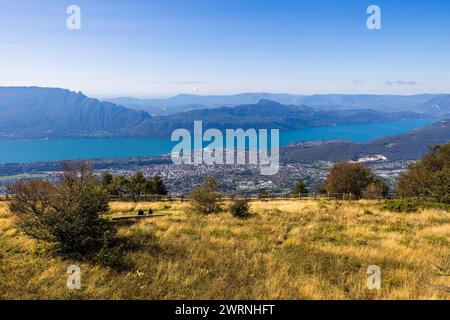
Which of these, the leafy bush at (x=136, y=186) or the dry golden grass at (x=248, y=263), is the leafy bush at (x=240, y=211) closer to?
the dry golden grass at (x=248, y=263)

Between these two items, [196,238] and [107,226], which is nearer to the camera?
[107,226]

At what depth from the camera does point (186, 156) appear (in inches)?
6560

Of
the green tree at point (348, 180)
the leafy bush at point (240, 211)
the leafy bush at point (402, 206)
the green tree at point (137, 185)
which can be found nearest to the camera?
the leafy bush at point (240, 211)

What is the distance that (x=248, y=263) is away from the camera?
397 inches

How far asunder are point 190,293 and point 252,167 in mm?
151272

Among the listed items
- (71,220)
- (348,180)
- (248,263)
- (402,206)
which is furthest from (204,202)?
(348,180)

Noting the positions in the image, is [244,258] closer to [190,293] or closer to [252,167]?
[190,293]

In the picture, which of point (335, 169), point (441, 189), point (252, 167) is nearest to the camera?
point (441, 189)

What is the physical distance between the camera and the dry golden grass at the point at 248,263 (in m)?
7.88

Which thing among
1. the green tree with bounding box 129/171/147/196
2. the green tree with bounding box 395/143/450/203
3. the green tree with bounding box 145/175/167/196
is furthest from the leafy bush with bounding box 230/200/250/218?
the green tree with bounding box 145/175/167/196

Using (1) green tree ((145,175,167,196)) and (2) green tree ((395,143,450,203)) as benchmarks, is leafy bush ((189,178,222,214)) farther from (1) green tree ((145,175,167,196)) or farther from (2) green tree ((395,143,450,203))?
(2) green tree ((395,143,450,203))

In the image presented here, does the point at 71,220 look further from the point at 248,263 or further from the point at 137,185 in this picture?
the point at 137,185

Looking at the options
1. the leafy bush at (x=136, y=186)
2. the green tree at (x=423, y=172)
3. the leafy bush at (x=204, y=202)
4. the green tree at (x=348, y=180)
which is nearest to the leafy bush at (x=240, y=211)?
the leafy bush at (x=204, y=202)
